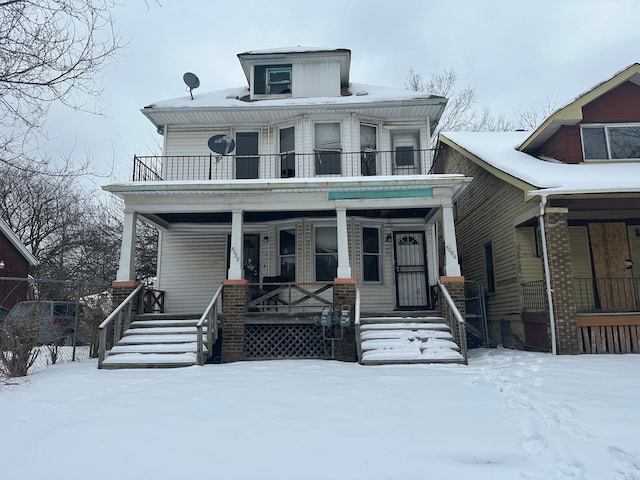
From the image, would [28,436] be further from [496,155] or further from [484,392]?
[496,155]

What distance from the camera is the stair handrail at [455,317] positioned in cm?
871

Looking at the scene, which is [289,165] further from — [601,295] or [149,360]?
[601,295]

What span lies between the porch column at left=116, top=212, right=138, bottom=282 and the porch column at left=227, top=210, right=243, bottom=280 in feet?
7.82

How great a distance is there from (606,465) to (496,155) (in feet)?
31.5

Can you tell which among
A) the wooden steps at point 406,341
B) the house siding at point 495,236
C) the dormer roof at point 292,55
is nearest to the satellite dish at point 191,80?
the dormer roof at point 292,55

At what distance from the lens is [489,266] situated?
13.6 m

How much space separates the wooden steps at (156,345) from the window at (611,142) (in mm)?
10212

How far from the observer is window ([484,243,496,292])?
44.0 ft

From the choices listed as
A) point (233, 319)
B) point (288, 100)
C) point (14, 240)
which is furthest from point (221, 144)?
point (14, 240)

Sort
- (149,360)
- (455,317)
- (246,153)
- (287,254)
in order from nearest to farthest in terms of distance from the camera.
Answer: (149,360)
(455,317)
(287,254)
(246,153)

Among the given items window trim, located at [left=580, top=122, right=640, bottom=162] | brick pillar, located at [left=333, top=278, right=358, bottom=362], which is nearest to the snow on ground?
brick pillar, located at [left=333, top=278, right=358, bottom=362]

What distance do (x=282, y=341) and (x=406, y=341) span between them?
2833 mm

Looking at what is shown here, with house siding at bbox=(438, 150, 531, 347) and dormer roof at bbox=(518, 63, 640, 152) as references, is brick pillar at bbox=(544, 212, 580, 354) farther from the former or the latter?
dormer roof at bbox=(518, 63, 640, 152)

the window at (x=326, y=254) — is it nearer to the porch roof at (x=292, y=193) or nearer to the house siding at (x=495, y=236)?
the porch roof at (x=292, y=193)
